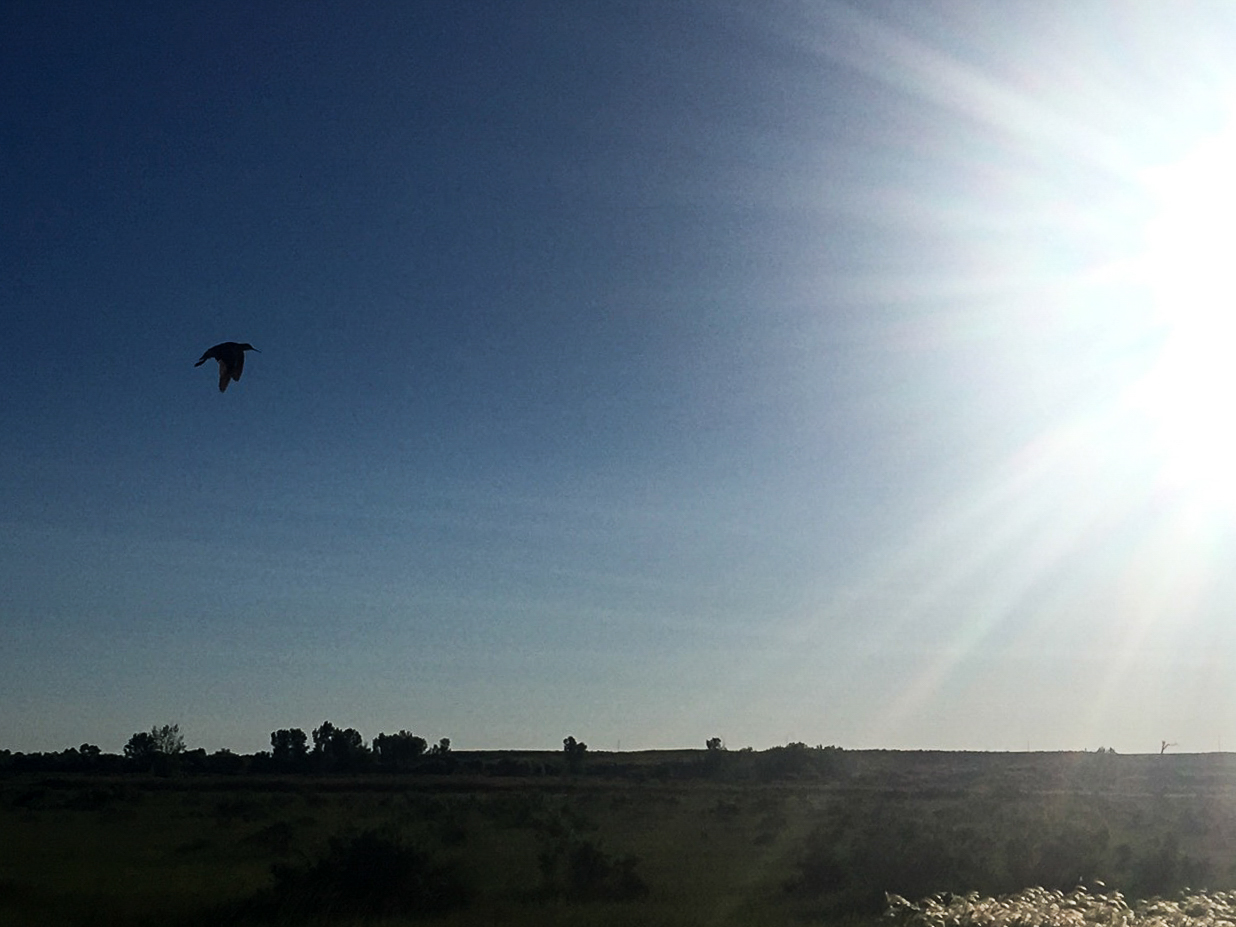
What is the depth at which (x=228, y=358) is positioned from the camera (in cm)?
1672

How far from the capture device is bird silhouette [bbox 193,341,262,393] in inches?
649

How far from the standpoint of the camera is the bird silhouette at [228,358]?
16484mm

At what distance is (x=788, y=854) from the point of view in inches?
1421

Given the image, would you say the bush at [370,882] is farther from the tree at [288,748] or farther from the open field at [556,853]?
the tree at [288,748]

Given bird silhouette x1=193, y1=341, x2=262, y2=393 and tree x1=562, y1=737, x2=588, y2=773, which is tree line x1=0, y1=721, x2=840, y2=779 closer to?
tree x1=562, y1=737, x2=588, y2=773

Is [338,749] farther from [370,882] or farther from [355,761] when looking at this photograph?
[370,882]

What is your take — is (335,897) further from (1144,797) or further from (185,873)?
(1144,797)

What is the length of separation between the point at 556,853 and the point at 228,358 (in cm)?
1782

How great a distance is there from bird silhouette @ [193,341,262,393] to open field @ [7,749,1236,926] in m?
10.9

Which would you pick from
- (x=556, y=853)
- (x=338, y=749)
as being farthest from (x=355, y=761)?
(x=556, y=853)

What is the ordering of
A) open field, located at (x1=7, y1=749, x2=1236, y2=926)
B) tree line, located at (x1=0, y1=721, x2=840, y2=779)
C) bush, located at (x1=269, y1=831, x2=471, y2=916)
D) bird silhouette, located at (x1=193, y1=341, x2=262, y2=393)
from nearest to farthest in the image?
bird silhouette, located at (x1=193, y1=341, x2=262, y2=393) < bush, located at (x1=269, y1=831, x2=471, y2=916) < open field, located at (x1=7, y1=749, x2=1236, y2=926) < tree line, located at (x1=0, y1=721, x2=840, y2=779)

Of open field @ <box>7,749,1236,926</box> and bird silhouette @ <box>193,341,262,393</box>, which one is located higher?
bird silhouette @ <box>193,341,262,393</box>

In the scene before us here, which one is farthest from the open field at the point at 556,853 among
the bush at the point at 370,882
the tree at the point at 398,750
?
the tree at the point at 398,750

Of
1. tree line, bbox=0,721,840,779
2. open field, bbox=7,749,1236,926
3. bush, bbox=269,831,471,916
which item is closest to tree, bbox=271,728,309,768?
tree line, bbox=0,721,840,779
